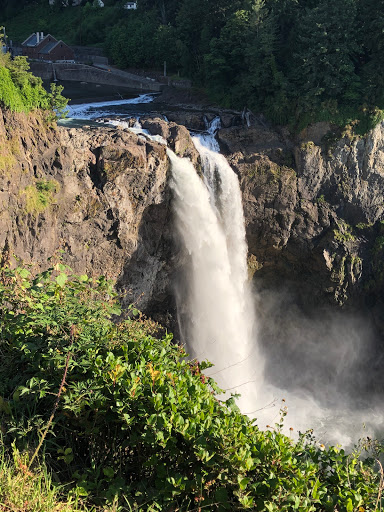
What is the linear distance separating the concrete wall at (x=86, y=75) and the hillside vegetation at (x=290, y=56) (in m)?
4.24

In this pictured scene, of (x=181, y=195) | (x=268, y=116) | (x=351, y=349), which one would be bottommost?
(x=351, y=349)

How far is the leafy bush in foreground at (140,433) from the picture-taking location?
4.43 m

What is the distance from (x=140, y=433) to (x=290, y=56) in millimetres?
21565

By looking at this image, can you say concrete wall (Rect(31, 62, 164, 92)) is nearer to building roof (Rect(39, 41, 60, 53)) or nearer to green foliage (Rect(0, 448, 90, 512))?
building roof (Rect(39, 41, 60, 53))

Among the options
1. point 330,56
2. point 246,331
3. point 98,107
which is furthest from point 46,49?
point 246,331

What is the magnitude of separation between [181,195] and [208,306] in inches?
182

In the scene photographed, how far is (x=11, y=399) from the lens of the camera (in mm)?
5184

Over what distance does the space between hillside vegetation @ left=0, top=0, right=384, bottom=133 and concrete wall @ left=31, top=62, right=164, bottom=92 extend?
424cm

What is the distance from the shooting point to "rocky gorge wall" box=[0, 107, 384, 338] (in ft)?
46.8

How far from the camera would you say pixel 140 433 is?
4840 mm

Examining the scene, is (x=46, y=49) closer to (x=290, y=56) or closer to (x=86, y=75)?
(x=86, y=75)

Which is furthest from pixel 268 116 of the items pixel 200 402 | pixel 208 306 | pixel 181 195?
pixel 200 402

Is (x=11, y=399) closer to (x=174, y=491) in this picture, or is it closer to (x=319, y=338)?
(x=174, y=491)

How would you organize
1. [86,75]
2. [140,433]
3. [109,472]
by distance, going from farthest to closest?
[86,75] < [140,433] < [109,472]
